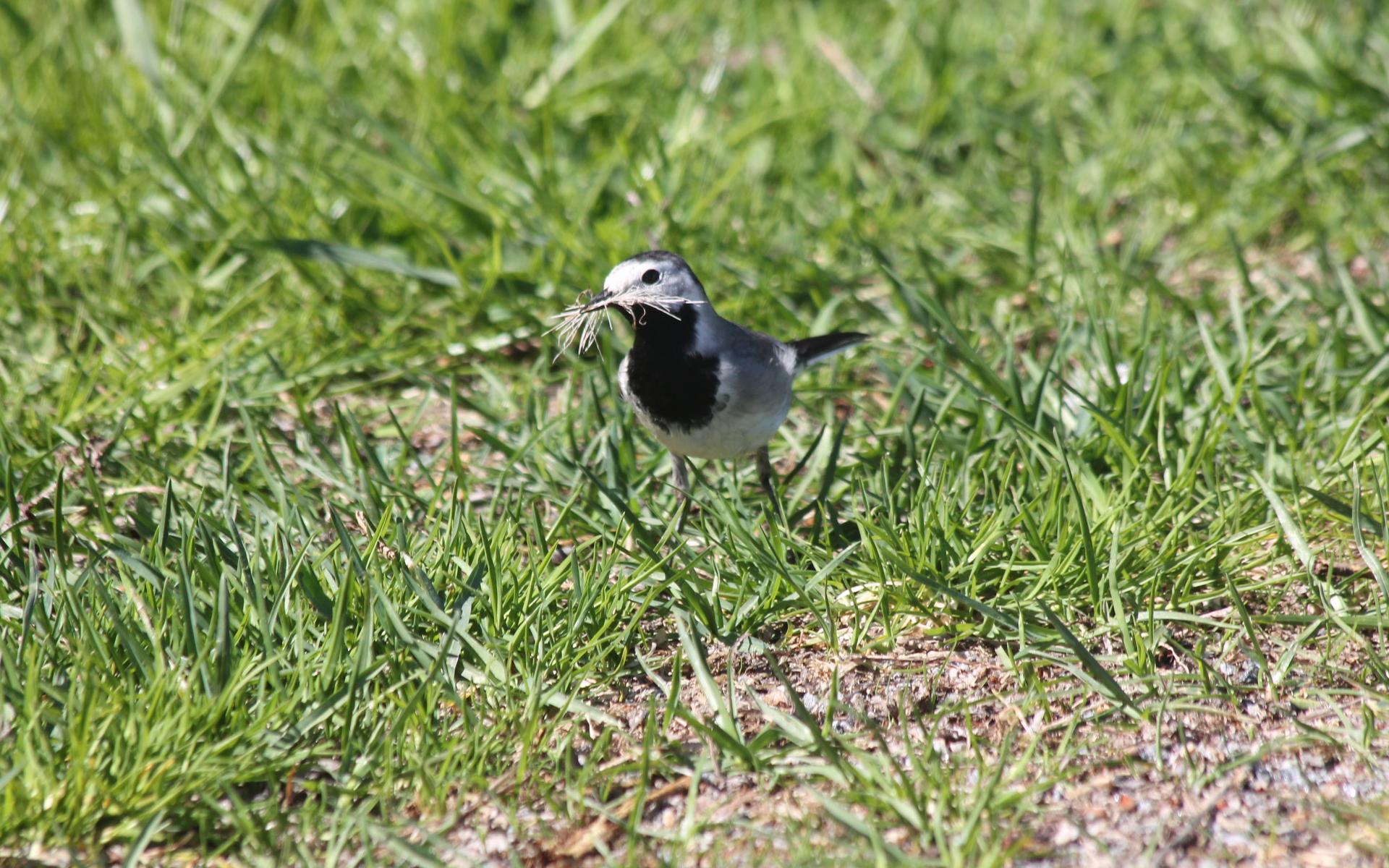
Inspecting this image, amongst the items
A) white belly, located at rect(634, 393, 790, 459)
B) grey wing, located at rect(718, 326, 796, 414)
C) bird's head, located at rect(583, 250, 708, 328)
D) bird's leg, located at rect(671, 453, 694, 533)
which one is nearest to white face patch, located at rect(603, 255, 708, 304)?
bird's head, located at rect(583, 250, 708, 328)

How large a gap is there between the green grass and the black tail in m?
0.21

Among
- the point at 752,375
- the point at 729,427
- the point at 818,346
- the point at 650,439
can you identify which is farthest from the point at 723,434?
the point at 650,439

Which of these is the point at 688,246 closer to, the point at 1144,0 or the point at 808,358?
the point at 808,358

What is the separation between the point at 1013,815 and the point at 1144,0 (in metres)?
5.11

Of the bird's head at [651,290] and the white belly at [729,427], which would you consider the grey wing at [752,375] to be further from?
the bird's head at [651,290]

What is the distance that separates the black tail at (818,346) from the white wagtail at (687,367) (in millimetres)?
257

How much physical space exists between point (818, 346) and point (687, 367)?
584mm

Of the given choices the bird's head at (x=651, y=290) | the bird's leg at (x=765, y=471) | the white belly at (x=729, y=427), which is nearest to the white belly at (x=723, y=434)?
the white belly at (x=729, y=427)

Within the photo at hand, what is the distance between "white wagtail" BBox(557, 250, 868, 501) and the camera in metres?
3.56

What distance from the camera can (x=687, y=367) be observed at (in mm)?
3639

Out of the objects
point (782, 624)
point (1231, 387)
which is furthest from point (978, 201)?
point (782, 624)

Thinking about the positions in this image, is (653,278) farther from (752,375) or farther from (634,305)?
(752,375)

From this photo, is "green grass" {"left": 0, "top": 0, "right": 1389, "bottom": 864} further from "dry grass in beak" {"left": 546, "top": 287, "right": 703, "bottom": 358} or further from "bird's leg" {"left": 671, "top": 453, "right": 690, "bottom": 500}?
"dry grass in beak" {"left": 546, "top": 287, "right": 703, "bottom": 358}

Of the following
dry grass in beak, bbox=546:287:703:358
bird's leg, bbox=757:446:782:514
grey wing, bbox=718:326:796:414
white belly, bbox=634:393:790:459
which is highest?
dry grass in beak, bbox=546:287:703:358
